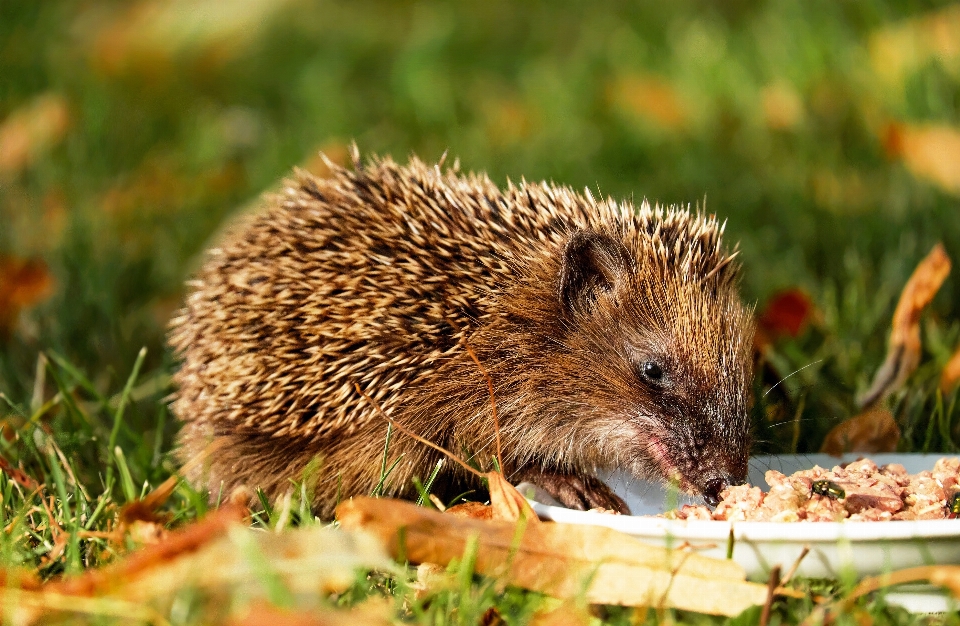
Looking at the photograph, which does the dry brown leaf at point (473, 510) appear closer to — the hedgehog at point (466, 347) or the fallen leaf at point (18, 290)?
the hedgehog at point (466, 347)

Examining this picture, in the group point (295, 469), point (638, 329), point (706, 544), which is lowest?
point (295, 469)

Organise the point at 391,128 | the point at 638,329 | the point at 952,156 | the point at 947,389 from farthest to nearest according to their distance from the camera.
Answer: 1. the point at 391,128
2. the point at 952,156
3. the point at 947,389
4. the point at 638,329

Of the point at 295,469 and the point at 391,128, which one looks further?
the point at 391,128

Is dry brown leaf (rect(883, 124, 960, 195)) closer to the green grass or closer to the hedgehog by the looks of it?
the green grass

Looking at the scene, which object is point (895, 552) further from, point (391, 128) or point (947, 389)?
point (391, 128)

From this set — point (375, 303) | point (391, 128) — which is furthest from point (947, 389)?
point (391, 128)

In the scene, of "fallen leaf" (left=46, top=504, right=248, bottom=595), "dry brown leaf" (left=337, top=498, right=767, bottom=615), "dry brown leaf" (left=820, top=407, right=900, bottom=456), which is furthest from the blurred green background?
"fallen leaf" (left=46, top=504, right=248, bottom=595)
